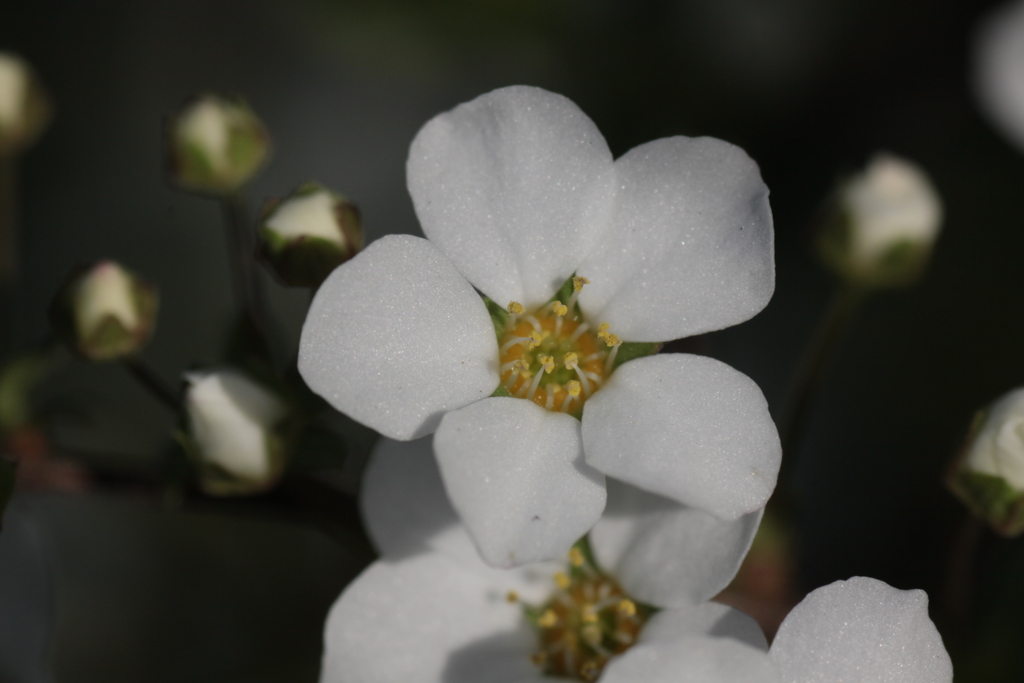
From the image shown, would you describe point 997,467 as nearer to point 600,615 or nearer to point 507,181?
point 600,615

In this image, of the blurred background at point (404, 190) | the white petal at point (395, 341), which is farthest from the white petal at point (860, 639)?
the blurred background at point (404, 190)

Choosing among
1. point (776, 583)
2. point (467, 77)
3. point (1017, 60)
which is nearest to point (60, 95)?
point (467, 77)

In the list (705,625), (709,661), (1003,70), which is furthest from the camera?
(1003,70)

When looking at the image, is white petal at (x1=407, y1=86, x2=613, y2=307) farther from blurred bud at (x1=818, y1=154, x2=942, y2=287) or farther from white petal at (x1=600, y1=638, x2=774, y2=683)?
blurred bud at (x1=818, y1=154, x2=942, y2=287)

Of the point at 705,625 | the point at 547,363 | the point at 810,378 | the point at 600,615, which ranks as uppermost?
the point at 547,363

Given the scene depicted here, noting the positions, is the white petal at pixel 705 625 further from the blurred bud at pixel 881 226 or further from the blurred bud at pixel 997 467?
the blurred bud at pixel 881 226

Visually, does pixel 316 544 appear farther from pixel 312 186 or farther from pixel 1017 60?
pixel 1017 60

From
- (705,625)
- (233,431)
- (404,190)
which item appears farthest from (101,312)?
(404,190)
